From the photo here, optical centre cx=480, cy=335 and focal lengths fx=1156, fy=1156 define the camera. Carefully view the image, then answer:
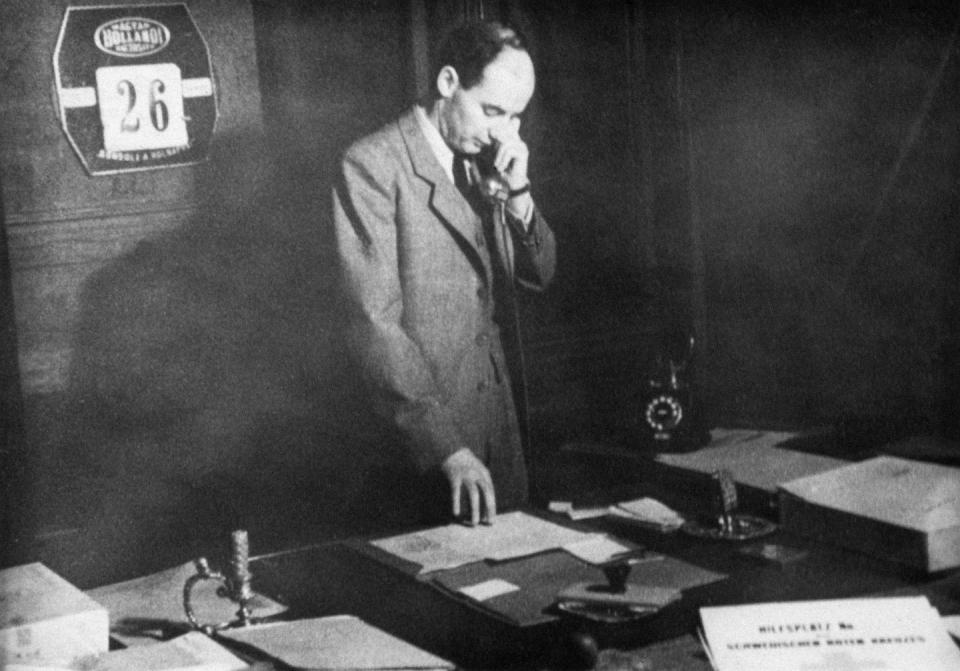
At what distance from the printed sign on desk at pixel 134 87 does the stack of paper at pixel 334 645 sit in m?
1.07

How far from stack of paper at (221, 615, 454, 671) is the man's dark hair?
4.11 ft

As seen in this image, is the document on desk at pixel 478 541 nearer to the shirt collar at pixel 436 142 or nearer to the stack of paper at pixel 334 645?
the stack of paper at pixel 334 645

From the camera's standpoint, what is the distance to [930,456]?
91.5 inches

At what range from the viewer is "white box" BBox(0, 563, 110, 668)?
135 centimetres

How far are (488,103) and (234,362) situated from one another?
0.75 meters

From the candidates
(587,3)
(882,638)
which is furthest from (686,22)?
(882,638)

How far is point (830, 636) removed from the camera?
142 cm

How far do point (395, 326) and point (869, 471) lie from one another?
984 mm

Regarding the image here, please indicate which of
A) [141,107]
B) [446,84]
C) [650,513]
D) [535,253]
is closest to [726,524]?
[650,513]

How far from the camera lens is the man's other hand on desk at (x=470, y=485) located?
197cm

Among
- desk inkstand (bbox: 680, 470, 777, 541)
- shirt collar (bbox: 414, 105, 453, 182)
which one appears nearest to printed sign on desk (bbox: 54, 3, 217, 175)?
shirt collar (bbox: 414, 105, 453, 182)

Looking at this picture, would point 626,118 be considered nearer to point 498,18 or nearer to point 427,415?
point 498,18

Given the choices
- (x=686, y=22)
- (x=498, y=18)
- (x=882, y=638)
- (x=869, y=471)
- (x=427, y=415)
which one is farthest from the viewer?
(x=686, y=22)

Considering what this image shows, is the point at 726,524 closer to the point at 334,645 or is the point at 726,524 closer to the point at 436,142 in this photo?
the point at 334,645
